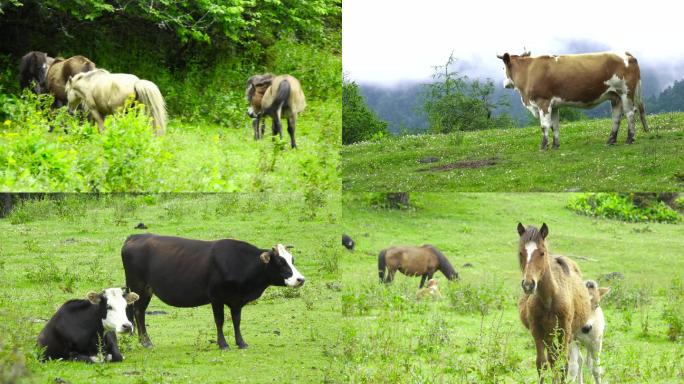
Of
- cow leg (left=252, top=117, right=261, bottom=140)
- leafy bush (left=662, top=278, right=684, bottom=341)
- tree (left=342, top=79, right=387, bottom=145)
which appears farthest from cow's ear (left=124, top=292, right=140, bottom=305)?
tree (left=342, top=79, right=387, bottom=145)

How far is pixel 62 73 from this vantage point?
2138 cm

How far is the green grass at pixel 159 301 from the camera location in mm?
10867

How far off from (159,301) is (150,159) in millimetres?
2402

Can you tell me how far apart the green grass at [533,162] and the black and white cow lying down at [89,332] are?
9940 millimetres

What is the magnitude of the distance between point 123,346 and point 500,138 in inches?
591

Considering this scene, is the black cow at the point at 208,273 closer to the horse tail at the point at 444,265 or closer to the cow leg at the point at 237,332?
the cow leg at the point at 237,332

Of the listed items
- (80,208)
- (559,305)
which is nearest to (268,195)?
(80,208)

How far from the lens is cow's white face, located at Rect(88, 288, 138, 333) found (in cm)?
1091

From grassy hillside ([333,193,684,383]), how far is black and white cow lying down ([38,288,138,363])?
285cm

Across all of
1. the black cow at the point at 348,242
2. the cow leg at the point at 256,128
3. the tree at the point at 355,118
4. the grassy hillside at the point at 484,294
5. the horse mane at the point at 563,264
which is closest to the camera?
the horse mane at the point at 563,264

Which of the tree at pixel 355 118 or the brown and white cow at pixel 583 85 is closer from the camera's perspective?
the brown and white cow at pixel 583 85

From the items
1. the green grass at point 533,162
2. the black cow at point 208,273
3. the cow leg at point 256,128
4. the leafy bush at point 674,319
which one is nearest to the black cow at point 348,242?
the green grass at point 533,162

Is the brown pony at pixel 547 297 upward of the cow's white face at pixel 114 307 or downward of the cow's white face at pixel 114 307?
upward

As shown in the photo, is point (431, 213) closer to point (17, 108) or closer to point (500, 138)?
point (500, 138)
